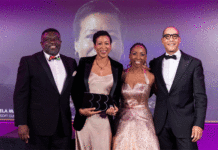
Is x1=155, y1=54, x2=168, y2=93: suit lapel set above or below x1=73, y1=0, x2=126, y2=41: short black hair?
below

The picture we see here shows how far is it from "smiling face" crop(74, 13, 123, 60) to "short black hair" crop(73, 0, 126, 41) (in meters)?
0.07

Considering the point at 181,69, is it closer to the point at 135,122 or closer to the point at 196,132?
the point at 196,132

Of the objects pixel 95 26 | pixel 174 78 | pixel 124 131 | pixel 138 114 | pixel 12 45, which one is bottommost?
pixel 124 131

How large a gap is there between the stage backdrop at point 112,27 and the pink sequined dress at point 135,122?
196 cm

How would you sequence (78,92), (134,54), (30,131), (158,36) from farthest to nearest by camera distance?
(158,36) < (134,54) < (78,92) < (30,131)

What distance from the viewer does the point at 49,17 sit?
474 cm

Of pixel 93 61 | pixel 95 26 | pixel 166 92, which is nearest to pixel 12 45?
pixel 95 26

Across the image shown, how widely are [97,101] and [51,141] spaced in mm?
708

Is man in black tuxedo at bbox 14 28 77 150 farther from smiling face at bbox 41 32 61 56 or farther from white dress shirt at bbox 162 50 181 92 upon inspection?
white dress shirt at bbox 162 50 181 92

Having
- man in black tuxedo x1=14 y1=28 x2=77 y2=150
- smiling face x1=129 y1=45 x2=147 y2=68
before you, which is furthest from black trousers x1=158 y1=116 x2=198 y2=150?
man in black tuxedo x1=14 y1=28 x2=77 y2=150

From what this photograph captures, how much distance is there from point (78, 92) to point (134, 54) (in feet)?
2.85

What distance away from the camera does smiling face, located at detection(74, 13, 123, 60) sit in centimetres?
470

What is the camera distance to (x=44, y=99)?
2420 millimetres

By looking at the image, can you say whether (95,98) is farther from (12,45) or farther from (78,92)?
(12,45)
